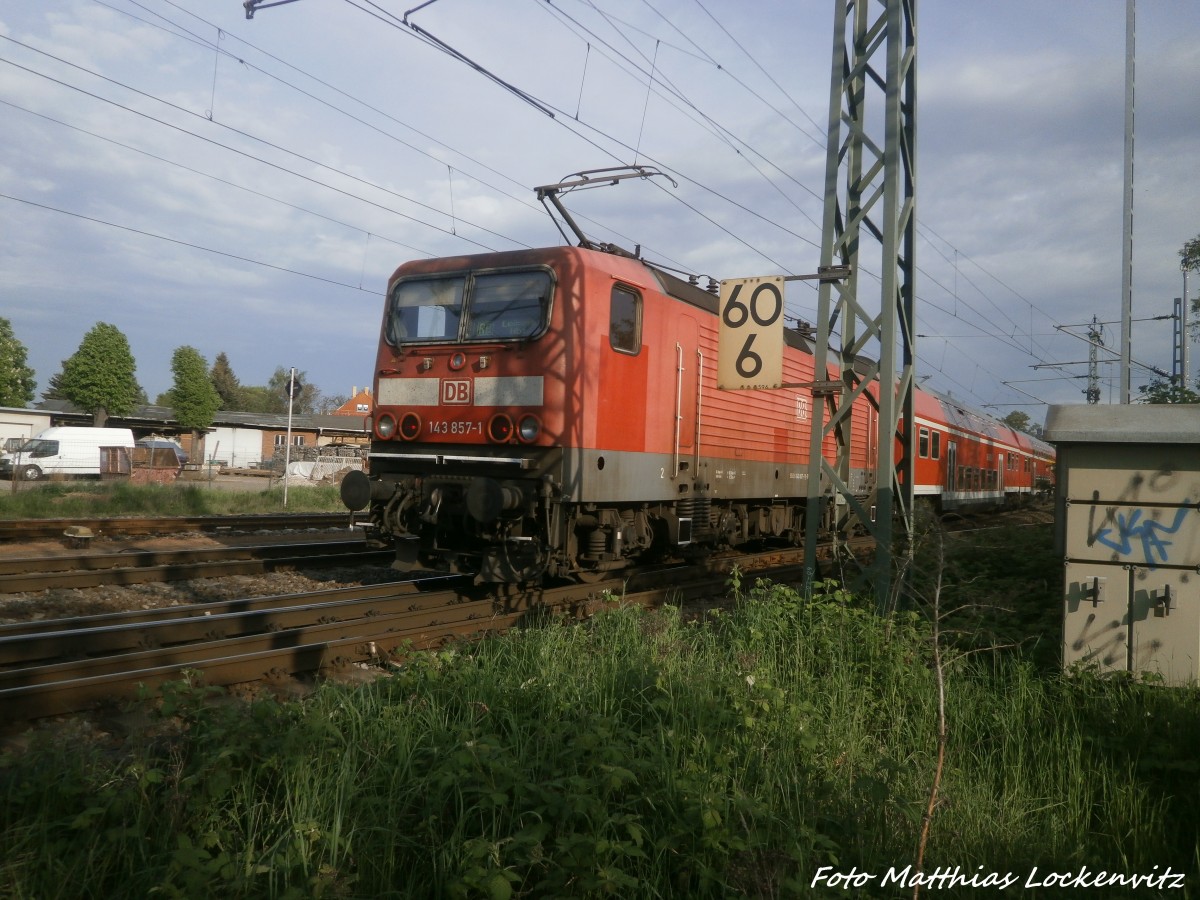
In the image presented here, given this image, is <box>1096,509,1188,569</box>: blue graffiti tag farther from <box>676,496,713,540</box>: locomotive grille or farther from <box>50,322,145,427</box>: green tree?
<box>50,322,145,427</box>: green tree

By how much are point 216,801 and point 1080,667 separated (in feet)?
15.4

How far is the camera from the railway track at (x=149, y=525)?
12035 mm

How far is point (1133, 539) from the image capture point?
5.14m

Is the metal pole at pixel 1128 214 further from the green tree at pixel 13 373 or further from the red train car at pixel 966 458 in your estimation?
the green tree at pixel 13 373

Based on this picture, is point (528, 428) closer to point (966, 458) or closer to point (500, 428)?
point (500, 428)

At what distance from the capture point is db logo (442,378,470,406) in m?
8.60

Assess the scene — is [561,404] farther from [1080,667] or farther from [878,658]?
[1080,667]

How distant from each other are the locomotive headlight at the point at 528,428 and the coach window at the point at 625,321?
1119mm

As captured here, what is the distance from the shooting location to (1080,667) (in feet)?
17.1

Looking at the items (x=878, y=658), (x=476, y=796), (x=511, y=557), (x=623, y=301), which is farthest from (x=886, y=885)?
(x=623, y=301)

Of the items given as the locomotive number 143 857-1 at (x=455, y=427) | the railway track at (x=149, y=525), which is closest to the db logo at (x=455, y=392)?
the locomotive number 143 857-1 at (x=455, y=427)

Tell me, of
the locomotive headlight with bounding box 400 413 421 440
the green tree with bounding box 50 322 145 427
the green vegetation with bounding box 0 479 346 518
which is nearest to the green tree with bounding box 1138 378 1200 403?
the locomotive headlight with bounding box 400 413 421 440

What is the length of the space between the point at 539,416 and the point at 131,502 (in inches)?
519

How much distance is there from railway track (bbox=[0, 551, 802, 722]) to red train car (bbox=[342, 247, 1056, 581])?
405 millimetres
